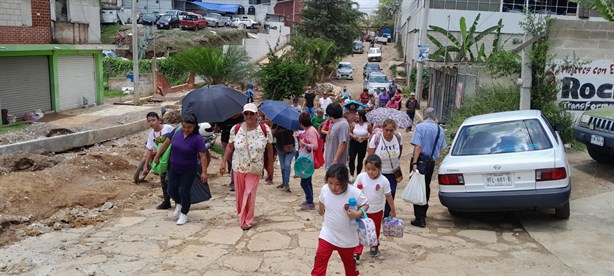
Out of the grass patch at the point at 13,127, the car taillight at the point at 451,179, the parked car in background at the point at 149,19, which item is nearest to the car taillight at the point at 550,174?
the car taillight at the point at 451,179

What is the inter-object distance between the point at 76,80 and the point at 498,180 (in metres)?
19.5

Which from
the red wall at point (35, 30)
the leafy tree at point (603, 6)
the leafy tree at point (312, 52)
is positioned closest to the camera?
the leafy tree at point (603, 6)

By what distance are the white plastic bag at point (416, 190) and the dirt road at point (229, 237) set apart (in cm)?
46

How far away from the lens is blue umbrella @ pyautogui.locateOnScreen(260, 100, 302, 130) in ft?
29.7

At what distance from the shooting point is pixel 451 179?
713cm

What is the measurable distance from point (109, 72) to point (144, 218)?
99.1 ft

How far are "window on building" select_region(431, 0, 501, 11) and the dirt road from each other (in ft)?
88.7

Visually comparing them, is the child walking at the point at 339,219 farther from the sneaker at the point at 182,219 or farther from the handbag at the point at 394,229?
Result: the sneaker at the point at 182,219

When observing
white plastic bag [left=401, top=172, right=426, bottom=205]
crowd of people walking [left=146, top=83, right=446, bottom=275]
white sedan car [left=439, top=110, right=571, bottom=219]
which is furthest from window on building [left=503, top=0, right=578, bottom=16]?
white plastic bag [left=401, top=172, right=426, bottom=205]

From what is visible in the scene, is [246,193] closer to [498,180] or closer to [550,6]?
[498,180]

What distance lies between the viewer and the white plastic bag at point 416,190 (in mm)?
6996

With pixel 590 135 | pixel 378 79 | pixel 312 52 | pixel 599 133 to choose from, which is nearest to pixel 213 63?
pixel 378 79

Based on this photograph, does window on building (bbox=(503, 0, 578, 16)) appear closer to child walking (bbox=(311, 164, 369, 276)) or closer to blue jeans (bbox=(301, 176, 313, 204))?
blue jeans (bbox=(301, 176, 313, 204))

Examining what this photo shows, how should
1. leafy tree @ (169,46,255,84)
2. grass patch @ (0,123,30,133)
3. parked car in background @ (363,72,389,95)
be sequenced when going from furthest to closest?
parked car in background @ (363,72,389,95) → leafy tree @ (169,46,255,84) → grass patch @ (0,123,30,133)
